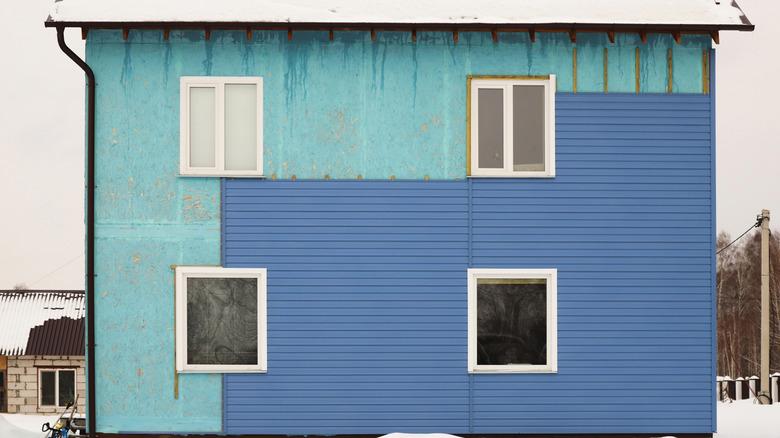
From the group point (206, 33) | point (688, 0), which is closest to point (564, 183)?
point (688, 0)

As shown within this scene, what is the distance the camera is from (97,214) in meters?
10.5

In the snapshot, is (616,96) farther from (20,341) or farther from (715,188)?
(20,341)

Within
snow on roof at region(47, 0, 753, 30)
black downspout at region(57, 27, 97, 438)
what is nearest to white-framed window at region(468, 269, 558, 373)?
snow on roof at region(47, 0, 753, 30)

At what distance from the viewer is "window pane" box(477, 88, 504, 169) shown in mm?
10695

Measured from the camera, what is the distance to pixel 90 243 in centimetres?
1041

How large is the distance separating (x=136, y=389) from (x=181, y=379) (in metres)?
0.64

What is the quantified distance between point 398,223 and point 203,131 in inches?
118

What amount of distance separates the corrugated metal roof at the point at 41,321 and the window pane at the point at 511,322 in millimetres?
20136

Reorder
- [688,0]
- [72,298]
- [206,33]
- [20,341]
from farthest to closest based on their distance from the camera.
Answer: [72,298] < [20,341] < [688,0] < [206,33]

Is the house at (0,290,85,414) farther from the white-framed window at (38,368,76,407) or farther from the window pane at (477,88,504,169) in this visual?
the window pane at (477,88,504,169)

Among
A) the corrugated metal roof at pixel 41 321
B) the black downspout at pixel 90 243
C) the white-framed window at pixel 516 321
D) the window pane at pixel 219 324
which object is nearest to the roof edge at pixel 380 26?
the black downspout at pixel 90 243

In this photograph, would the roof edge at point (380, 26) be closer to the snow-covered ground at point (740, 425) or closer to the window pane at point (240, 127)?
the window pane at point (240, 127)

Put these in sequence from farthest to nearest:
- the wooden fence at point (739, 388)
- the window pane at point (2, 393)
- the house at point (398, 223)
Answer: the window pane at point (2, 393) < the wooden fence at point (739, 388) < the house at point (398, 223)

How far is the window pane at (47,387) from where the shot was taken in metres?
26.9
